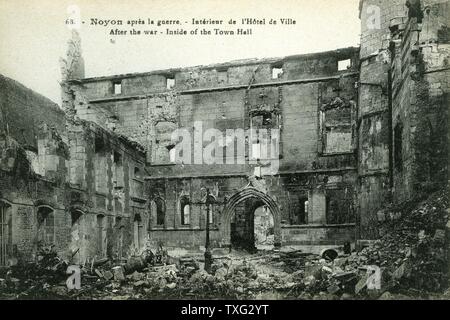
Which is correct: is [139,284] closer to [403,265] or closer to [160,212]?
[160,212]

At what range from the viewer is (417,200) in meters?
10.4

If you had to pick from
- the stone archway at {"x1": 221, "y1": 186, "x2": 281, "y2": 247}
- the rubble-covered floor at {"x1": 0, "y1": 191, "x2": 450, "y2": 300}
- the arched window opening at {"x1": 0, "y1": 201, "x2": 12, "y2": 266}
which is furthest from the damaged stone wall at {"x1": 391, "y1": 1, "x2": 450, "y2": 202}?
the arched window opening at {"x1": 0, "y1": 201, "x2": 12, "y2": 266}

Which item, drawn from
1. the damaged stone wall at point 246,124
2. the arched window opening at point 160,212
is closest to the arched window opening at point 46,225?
the damaged stone wall at point 246,124

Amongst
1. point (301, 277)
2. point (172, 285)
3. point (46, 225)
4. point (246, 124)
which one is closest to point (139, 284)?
point (172, 285)

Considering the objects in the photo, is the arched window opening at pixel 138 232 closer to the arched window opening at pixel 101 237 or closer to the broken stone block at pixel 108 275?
the arched window opening at pixel 101 237

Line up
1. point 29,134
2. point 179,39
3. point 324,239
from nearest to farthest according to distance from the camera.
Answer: point 179,39 → point 29,134 → point 324,239

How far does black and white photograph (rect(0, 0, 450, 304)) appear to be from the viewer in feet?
33.7

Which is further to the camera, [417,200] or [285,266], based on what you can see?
[285,266]

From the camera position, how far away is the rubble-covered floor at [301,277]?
29.7 feet

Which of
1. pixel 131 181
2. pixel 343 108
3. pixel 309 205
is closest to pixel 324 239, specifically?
pixel 309 205

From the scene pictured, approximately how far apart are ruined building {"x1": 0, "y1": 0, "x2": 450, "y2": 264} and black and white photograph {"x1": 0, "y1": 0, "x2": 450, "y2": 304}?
0.05 metres

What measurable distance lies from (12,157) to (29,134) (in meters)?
3.65

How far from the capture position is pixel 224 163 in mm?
15875
